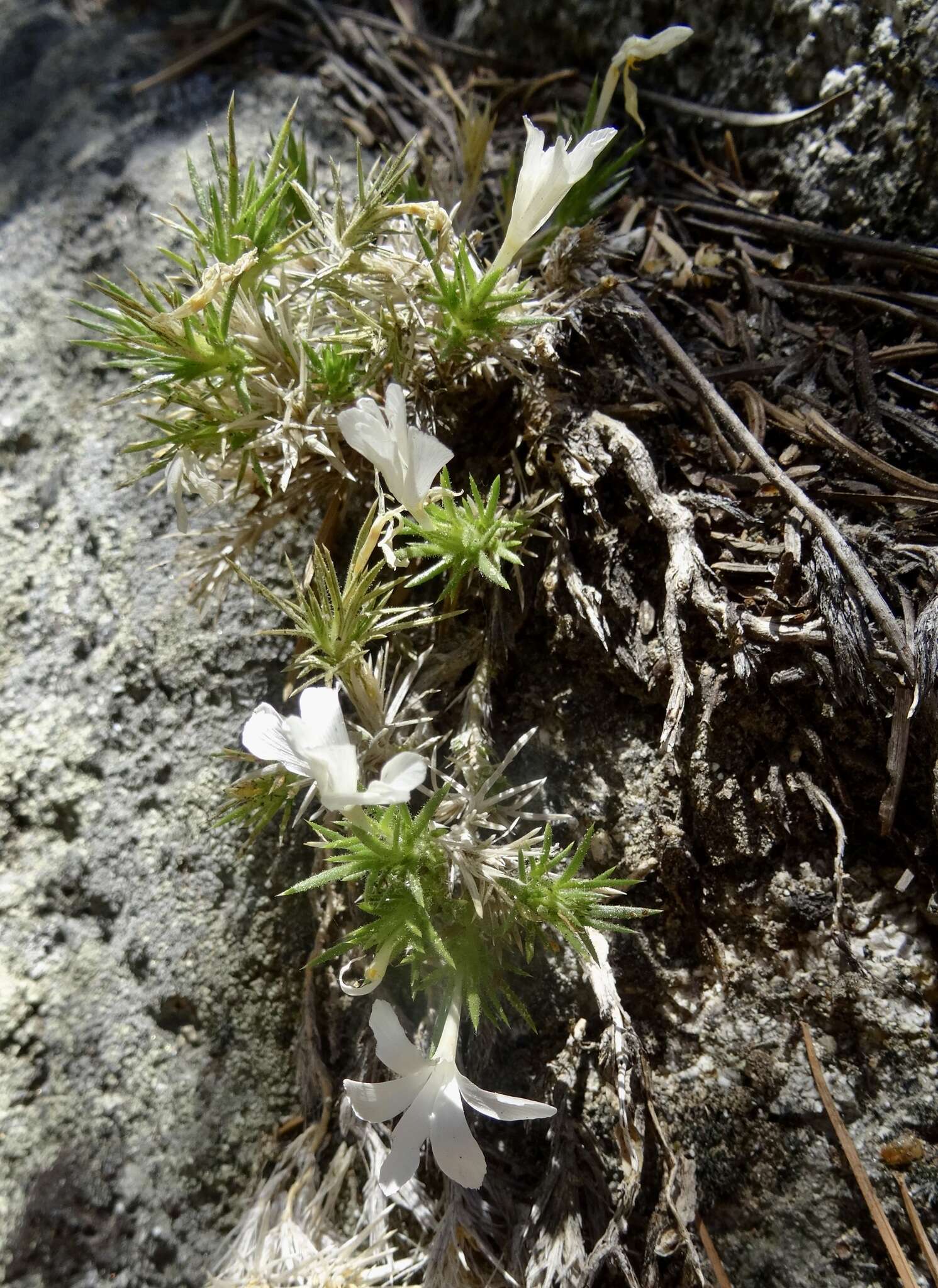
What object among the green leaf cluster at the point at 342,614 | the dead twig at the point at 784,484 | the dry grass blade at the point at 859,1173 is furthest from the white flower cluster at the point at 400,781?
the dry grass blade at the point at 859,1173

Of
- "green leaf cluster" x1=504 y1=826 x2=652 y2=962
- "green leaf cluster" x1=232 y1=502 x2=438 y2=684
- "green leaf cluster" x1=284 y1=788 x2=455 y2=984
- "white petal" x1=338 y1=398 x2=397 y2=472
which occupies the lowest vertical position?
"green leaf cluster" x1=504 y1=826 x2=652 y2=962

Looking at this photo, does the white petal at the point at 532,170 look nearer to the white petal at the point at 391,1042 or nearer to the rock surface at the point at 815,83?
the rock surface at the point at 815,83

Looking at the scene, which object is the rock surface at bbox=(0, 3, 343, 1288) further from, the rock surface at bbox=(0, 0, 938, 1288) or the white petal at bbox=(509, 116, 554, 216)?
the white petal at bbox=(509, 116, 554, 216)

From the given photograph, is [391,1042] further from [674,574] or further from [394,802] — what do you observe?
[674,574]

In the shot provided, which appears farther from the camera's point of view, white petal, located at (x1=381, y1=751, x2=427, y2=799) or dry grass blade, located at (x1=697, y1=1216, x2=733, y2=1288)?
dry grass blade, located at (x1=697, y1=1216, x2=733, y2=1288)

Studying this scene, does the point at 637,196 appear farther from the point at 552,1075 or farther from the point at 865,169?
the point at 552,1075

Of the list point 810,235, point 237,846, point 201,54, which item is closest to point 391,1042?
point 237,846

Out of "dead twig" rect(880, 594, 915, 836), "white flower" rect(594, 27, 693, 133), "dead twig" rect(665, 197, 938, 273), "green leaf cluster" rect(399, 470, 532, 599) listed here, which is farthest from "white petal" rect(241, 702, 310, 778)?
"dead twig" rect(665, 197, 938, 273)

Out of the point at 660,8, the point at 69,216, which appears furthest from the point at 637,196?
the point at 69,216
